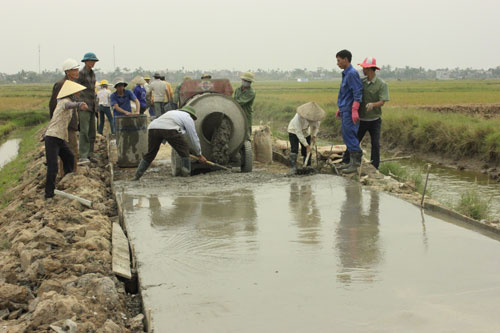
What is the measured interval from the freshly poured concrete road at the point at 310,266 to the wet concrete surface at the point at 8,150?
11.5 m

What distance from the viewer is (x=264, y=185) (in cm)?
747

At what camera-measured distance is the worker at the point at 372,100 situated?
799 cm

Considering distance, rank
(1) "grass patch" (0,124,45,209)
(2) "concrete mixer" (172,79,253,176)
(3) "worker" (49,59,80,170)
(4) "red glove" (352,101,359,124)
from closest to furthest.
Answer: (3) "worker" (49,59,80,170)
(4) "red glove" (352,101,359,124)
(2) "concrete mixer" (172,79,253,176)
(1) "grass patch" (0,124,45,209)

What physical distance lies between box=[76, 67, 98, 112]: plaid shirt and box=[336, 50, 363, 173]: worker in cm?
378

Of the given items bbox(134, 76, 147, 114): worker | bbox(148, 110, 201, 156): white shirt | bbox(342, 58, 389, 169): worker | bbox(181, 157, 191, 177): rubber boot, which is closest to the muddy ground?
bbox(181, 157, 191, 177): rubber boot

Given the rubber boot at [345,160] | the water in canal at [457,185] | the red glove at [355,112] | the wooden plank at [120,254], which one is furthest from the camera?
the water in canal at [457,185]

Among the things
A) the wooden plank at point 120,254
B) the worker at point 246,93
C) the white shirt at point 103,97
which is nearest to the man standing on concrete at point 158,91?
the white shirt at point 103,97

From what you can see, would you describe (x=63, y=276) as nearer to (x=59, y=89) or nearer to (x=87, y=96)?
(x=59, y=89)

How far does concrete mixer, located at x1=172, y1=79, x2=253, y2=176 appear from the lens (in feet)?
27.9

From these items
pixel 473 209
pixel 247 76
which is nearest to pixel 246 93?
→ pixel 247 76

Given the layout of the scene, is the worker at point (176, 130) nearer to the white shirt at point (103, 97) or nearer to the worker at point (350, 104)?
the worker at point (350, 104)

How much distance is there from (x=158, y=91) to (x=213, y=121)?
4.58 metres

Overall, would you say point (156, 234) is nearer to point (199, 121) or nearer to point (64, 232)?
point (64, 232)

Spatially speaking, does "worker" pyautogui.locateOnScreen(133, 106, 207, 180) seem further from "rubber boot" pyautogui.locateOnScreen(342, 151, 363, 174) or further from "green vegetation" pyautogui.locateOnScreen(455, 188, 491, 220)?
"green vegetation" pyautogui.locateOnScreen(455, 188, 491, 220)
